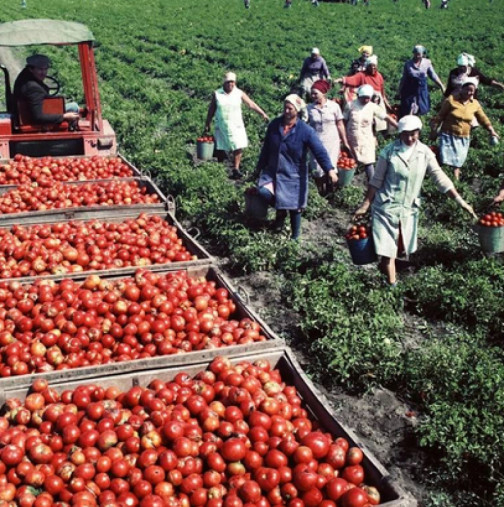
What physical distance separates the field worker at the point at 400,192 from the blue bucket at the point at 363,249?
114 mm

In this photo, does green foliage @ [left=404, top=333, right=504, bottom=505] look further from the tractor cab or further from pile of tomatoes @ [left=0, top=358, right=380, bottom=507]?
the tractor cab

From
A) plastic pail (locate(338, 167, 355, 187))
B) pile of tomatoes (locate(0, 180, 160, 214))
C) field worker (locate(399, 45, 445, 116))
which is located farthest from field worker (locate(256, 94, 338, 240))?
field worker (locate(399, 45, 445, 116))

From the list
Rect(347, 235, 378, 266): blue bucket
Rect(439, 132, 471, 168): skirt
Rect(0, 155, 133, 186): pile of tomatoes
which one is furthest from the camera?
Rect(439, 132, 471, 168): skirt

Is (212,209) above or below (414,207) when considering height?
below

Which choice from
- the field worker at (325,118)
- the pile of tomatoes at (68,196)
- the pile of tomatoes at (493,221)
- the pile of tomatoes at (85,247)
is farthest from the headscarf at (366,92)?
the pile of tomatoes at (85,247)

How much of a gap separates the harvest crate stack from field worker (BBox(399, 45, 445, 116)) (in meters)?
7.95

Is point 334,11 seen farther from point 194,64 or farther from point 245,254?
point 245,254

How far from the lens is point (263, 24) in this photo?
1457 inches

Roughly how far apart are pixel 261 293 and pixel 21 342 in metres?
3.47

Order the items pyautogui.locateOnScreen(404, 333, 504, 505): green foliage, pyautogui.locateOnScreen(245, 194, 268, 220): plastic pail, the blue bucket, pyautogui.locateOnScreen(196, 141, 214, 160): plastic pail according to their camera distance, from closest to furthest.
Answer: pyautogui.locateOnScreen(404, 333, 504, 505): green foliage, the blue bucket, pyautogui.locateOnScreen(245, 194, 268, 220): plastic pail, pyautogui.locateOnScreen(196, 141, 214, 160): plastic pail

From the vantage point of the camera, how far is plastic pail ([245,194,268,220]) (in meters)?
9.15

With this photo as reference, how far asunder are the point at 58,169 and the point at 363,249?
5.07 metres

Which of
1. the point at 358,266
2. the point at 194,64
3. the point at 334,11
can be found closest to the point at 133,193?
the point at 358,266

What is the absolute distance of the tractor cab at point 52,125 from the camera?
34.5 feet
